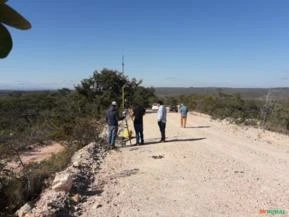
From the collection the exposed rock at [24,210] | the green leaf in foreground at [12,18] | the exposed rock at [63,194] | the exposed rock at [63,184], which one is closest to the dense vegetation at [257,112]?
the exposed rock at [63,194]

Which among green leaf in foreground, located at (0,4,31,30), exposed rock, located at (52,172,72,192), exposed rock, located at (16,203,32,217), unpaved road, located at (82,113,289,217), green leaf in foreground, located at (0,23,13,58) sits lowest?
unpaved road, located at (82,113,289,217)

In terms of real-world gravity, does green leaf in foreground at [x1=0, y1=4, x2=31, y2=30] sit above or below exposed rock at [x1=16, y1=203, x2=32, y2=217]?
above

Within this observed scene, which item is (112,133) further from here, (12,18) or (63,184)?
(12,18)

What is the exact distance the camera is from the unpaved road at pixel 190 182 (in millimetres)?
6406

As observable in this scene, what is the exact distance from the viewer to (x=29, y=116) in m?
27.2

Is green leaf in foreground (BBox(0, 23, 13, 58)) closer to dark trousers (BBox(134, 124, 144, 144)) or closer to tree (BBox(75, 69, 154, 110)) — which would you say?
dark trousers (BBox(134, 124, 144, 144))

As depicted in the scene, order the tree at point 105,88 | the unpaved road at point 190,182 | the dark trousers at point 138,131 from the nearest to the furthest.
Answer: the unpaved road at point 190,182, the dark trousers at point 138,131, the tree at point 105,88

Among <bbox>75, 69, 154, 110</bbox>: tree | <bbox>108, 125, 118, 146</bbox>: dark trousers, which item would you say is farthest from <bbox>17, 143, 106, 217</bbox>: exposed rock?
<bbox>75, 69, 154, 110</bbox>: tree

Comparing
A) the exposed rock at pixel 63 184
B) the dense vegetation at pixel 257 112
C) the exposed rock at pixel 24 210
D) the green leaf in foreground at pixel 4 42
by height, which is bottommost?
the dense vegetation at pixel 257 112

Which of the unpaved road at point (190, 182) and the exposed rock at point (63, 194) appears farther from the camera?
the unpaved road at point (190, 182)

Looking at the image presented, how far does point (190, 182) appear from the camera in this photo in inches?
321

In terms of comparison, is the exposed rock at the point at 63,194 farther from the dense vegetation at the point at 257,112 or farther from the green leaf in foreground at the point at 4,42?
the dense vegetation at the point at 257,112

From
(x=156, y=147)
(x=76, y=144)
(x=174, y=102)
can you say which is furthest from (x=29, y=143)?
(x=174, y=102)

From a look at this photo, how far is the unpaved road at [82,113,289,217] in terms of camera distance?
252 inches
